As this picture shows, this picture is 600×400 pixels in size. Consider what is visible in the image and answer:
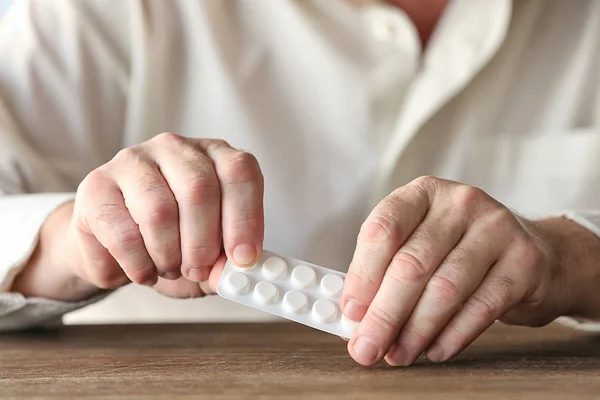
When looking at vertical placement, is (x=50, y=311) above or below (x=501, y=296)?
below

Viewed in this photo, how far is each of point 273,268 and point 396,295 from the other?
0.08 meters

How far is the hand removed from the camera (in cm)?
40

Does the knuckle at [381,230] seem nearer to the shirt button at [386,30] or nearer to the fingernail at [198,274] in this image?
the fingernail at [198,274]

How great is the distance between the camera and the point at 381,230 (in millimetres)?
375

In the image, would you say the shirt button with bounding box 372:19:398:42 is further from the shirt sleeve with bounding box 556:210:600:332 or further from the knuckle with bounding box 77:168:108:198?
the knuckle with bounding box 77:168:108:198

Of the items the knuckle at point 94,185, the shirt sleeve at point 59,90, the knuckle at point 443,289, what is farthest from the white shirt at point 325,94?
the knuckle at point 443,289

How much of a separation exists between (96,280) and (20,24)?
40 centimetres

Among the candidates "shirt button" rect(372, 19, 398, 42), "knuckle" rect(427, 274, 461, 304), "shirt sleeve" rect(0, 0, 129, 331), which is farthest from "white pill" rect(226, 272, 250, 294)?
"shirt button" rect(372, 19, 398, 42)

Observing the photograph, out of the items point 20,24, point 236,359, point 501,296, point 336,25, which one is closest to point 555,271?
point 501,296

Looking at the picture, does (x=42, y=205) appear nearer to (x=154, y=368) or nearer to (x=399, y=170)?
(x=154, y=368)

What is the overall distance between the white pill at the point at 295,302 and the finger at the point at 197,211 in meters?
0.06

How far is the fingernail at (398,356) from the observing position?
14.8 inches

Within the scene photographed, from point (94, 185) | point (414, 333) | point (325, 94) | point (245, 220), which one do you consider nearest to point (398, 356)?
point (414, 333)

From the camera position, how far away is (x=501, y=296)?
0.40 m
